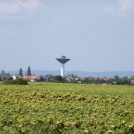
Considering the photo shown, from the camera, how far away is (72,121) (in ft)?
37.3

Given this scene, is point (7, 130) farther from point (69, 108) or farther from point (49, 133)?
point (69, 108)

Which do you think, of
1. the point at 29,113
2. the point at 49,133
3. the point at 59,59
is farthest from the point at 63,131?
the point at 59,59

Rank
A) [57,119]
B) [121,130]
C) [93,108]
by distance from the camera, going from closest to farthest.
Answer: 1. [121,130]
2. [57,119]
3. [93,108]

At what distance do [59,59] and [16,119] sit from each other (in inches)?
5055

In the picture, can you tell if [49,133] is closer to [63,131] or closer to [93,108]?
[63,131]

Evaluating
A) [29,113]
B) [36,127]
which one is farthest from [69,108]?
[36,127]

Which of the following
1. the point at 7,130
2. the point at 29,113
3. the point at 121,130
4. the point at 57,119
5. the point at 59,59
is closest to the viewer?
the point at 121,130

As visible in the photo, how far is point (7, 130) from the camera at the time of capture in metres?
10.7

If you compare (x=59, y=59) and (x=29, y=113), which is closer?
(x=29, y=113)

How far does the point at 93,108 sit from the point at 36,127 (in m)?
4.75

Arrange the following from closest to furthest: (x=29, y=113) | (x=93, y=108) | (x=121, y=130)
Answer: (x=121, y=130)
(x=29, y=113)
(x=93, y=108)

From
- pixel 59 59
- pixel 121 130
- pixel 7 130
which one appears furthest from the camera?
pixel 59 59

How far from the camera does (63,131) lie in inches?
412

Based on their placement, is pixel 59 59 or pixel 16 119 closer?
pixel 16 119
